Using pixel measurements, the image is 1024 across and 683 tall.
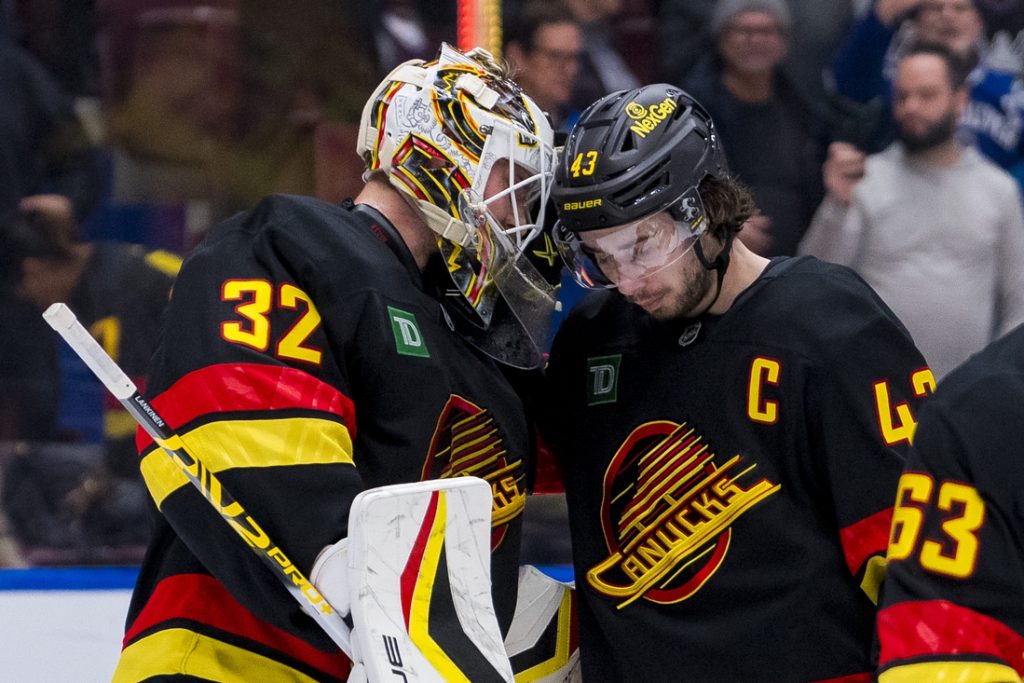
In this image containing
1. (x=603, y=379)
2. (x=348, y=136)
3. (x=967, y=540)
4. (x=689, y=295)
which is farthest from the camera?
(x=348, y=136)

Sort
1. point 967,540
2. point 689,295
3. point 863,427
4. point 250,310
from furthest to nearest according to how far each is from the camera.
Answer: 1. point 689,295
2. point 863,427
3. point 250,310
4. point 967,540

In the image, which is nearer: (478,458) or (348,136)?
(478,458)

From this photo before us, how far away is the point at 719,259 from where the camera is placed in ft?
6.52

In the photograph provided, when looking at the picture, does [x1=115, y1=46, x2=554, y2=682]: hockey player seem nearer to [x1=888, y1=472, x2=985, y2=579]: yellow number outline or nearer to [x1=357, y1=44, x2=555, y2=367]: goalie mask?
[x1=357, y1=44, x2=555, y2=367]: goalie mask

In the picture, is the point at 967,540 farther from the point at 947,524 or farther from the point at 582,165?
the point at 582,165

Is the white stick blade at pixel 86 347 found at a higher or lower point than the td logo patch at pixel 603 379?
higher

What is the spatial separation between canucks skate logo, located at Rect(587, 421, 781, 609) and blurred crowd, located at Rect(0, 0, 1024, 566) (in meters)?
0.87

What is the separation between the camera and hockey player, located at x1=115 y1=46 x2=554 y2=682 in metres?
1.71

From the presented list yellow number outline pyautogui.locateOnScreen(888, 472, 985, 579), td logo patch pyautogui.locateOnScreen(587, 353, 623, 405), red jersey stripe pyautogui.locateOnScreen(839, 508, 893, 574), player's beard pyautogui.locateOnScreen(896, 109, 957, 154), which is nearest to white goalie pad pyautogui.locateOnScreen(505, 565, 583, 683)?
td logo patch pyautogui.locateOnScreen(587, 353, 623, 405)

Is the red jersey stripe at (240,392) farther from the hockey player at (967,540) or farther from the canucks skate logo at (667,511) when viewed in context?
the hockey player at (967,540)

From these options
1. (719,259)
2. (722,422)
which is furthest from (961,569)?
(719,259)

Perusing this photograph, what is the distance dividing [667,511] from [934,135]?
5.10ft

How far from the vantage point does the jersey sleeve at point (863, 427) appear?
1.86m

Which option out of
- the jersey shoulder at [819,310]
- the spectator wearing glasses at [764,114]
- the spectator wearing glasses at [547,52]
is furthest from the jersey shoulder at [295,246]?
the spectator wearing glasses at [764,114]
